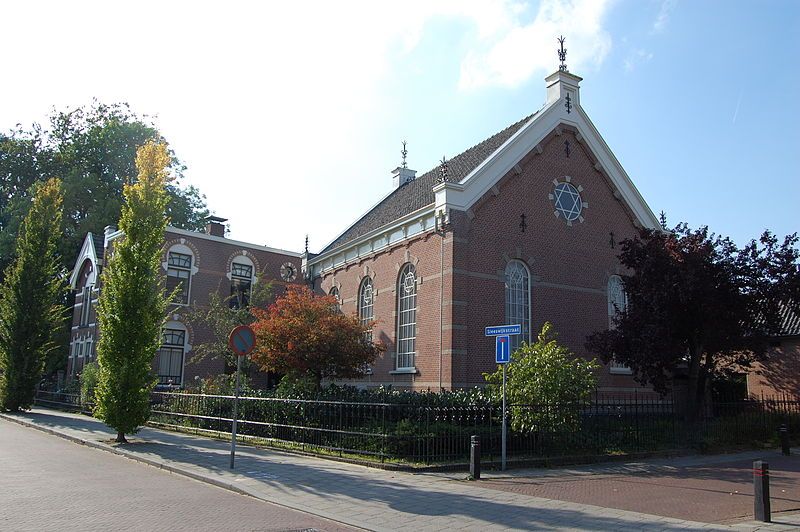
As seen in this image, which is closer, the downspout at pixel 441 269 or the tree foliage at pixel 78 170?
the downspout at pixel 441 269

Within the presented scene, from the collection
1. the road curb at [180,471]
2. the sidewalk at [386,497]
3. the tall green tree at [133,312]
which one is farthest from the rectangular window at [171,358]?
the sidewalk at [386,497]

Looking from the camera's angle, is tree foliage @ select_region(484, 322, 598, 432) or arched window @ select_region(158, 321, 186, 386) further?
arched window @ select_region(158, 321, 186, 386)

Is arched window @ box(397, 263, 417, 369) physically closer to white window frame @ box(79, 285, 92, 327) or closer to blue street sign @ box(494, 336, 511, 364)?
blue street sign @ box(494, 336, 511, 364)

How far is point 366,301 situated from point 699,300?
43.0 feet

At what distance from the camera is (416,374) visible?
21062mm

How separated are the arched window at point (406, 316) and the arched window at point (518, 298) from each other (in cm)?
340

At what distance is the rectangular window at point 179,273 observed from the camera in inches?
1176

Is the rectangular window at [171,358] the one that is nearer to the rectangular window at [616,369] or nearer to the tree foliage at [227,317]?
the tree foliage at [227,317]

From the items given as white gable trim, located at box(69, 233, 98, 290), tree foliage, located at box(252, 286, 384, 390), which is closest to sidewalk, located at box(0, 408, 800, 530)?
tree foliage, located at box(252, 286, 384, 390)

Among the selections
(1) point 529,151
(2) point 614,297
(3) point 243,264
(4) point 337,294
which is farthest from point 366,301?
(2) point 614,297

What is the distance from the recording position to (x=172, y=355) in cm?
2938

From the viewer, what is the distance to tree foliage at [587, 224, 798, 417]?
16.8 metres

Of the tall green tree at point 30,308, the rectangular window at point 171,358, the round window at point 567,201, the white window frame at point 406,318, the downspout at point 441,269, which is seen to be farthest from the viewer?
the rectangular window at point 171,358

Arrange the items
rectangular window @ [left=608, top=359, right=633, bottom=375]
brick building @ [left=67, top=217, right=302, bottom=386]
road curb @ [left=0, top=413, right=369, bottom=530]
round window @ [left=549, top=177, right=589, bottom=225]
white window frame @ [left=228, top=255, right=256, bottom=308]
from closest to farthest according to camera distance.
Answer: road curb @ [left=0, top=413, right=369, bottom=530] → rectangular window @ [left=608, top=359, right=633, bottom=375] → round window @ [left=549, top=177, right=589, bottom=225] → brick building @ [left=67, top=217, right=302, bottom=386] → white window frame @ [left=228, top=255, right=256, bottom=308]
